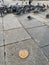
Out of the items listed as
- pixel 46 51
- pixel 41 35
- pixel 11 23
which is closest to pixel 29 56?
pixel 46 51

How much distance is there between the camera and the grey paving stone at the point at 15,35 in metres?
2.14

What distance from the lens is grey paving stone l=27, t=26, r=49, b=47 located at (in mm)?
1976

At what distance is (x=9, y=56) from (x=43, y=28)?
4.11 feet

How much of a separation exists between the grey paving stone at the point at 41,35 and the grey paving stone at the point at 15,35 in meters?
0.16

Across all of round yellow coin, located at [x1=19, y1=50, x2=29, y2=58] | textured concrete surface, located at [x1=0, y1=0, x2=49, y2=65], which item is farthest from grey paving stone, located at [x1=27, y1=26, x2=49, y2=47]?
round yellow coin, located at [x1=19, y1=50, x2=29, y2=58]

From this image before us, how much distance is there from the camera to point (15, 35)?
2.33 meters

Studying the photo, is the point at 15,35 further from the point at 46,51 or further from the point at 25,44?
the point at 46,51

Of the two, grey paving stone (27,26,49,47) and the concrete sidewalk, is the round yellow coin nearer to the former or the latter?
the concrete sidewalk

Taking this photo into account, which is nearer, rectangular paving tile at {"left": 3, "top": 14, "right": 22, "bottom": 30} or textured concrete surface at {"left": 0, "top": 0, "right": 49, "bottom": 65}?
textured concrete surface at {"left": 0, "top": 0, "right": 49, "bottom": 65}

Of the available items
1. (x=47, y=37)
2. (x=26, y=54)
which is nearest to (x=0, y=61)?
(x=26, y=54)

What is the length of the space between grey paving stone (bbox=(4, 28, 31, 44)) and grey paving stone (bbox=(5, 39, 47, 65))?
16 cm

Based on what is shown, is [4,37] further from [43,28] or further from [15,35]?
[43,28]

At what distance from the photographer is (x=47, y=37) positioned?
215 cm

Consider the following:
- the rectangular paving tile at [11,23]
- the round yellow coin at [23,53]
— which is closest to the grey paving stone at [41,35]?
the round yellow coin at [23,53]
